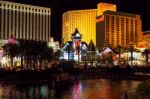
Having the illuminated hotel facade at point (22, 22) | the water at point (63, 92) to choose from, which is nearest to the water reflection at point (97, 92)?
the water at point (63, 92)

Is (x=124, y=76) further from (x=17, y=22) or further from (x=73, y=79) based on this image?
(x=17, y=22)

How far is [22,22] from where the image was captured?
188 meters

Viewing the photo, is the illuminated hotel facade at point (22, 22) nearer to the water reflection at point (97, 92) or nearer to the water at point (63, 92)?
the water reflection at point (97, 92)

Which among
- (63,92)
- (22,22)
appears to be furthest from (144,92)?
(22,22)

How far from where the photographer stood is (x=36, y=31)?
192 metres

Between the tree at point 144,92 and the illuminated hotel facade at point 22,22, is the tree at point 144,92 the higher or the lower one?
the lower one

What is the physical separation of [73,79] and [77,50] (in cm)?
8887

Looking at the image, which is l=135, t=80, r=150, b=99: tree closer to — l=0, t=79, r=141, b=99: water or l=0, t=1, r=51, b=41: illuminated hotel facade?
l=0, t=79, r=141, b=99: water

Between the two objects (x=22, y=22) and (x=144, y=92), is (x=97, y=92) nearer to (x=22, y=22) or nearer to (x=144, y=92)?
(x=144, y=92)

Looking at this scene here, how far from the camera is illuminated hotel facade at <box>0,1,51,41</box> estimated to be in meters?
181

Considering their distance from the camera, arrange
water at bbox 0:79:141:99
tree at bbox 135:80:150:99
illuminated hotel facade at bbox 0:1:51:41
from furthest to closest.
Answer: illuminated hotel facade at bbox 0:1:51:41 < water at bbox 0:79:141:99 < tree at bbox 135:80:150:99

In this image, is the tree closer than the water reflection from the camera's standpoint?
Yes

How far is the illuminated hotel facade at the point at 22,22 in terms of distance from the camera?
18136cm

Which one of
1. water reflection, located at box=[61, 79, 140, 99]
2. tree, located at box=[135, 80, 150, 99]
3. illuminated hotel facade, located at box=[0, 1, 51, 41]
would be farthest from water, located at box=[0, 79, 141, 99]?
illuminated hotel facade, located at box=[0, 1, 51, 41]
